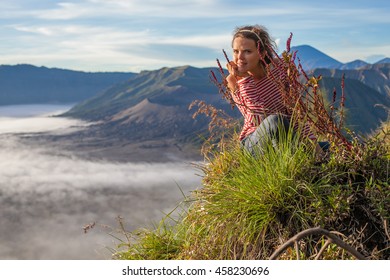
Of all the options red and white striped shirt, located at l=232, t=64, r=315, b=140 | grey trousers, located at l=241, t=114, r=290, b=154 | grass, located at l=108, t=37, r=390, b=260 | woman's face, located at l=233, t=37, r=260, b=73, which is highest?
woman's face, located at l=233, t=37, r=260, b=73

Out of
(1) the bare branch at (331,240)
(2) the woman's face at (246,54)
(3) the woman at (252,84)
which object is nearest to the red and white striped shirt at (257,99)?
(3) the woman at (252,84)

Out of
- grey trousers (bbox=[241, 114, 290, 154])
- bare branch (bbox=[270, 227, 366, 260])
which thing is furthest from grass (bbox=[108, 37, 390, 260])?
bare branch (bbox=[270, 227, 366, 260])

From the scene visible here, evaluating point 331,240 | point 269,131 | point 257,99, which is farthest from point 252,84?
point 331,240

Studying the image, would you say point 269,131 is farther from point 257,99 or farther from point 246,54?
point 246,54

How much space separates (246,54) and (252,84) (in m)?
0.36

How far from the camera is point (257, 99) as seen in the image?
209 inches

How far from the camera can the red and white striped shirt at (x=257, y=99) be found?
520 cm

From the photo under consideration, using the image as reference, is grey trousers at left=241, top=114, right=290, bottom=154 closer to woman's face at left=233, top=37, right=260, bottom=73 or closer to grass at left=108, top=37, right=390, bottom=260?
grass at left=108, top=37, right=390, bottom=260

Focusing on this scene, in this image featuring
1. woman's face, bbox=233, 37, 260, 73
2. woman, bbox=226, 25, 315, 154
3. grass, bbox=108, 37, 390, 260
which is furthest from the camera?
woman's face, bbox=233, 37, 260, 73

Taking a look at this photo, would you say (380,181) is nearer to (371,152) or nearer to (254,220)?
(371,152)

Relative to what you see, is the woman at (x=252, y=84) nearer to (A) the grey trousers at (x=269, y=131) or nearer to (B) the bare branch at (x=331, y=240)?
(A) the grey trousers at (x=269, y=131)

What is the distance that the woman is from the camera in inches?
204
